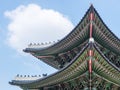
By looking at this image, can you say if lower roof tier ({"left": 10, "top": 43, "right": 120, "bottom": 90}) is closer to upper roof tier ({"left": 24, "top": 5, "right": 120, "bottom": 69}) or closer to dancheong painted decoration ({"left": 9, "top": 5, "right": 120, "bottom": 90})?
dancheong painted decoration ({"left": 9, "top": 5, "right": 120, "bottom": 90})

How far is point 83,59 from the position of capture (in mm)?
21156

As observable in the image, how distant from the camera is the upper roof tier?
23688 mm

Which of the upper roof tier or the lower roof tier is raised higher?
the upper roof tier

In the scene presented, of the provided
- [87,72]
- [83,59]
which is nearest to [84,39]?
[87,72]

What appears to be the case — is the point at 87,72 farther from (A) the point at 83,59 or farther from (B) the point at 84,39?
(B) the point at 84,39

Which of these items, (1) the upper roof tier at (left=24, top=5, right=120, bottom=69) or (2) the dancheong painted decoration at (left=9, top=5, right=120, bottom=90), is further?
(1) the upper roof tier at (left=24, top=5, right=120, bottom=69)

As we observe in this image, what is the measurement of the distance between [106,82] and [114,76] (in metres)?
0.95

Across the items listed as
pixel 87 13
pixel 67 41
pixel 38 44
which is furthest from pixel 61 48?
pixel 87 13

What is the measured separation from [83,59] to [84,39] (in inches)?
176

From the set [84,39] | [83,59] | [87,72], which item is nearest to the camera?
[83,59]

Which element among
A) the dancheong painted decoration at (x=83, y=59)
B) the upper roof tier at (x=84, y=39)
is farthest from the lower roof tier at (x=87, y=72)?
the upper roof tier at (x=84, y=39)

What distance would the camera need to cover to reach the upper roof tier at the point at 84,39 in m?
23.7

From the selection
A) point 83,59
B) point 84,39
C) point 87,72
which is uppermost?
point 84,39

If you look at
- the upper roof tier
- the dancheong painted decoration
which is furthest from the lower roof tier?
the upper roof tier
